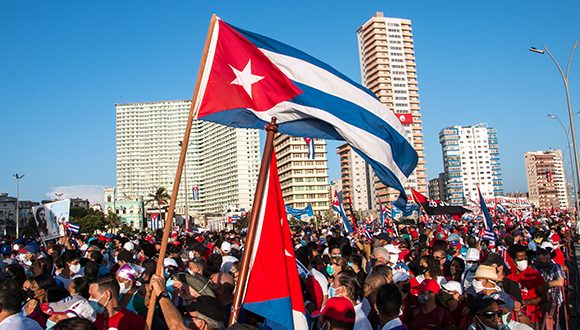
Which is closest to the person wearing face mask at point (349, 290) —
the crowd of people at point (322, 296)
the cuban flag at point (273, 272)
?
the crowd of people at point (322, 296)

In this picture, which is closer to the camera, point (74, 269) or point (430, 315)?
point (430, 315)

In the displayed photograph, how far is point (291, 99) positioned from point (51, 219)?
11161mm

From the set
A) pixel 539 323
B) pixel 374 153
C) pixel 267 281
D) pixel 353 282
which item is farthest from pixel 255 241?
pixel 539 323

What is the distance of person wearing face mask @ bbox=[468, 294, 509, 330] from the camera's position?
4379 millimetres

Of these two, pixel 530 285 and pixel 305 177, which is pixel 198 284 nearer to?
pixel 530 285

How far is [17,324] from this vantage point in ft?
13.7

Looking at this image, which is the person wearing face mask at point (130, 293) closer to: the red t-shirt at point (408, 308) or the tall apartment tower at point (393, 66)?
the red t-shirt at point (408, 308)

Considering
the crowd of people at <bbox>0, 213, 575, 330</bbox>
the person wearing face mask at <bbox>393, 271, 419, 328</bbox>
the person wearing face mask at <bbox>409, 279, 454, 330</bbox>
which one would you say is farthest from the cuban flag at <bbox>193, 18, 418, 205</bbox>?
the person wearing face mask at <bbox>393, 271, 419, 328</bbox>

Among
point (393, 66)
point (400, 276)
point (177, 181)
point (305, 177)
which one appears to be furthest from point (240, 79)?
point (393, 66)

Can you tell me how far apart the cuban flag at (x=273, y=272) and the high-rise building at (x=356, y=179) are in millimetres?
147196

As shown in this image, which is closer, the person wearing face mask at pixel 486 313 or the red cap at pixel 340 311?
the red cap at pixel 340 311

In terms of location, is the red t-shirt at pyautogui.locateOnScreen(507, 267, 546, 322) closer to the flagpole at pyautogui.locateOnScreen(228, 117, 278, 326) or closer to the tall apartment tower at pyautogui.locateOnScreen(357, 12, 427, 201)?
the flagpole at pyautogui.locateOnScreen(228, 117, 278, 326)

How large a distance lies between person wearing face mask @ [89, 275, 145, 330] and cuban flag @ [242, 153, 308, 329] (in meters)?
1.12

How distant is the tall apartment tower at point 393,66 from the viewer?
5630 inches
